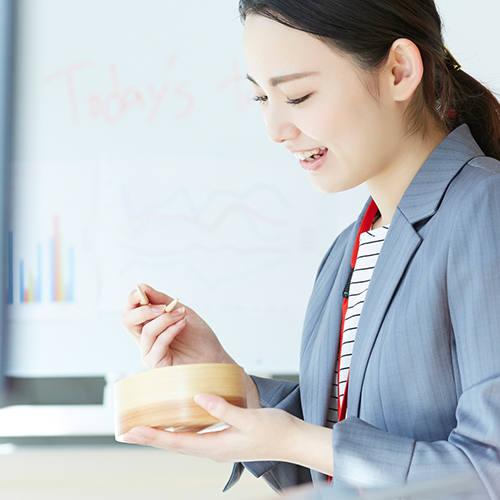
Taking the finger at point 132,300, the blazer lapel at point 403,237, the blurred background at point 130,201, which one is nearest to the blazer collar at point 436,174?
the blazer lapel at point 403,237

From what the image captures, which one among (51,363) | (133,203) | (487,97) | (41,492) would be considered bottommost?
(41,492)

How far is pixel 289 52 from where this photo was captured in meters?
0.78

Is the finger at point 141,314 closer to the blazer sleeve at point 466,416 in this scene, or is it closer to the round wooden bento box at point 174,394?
the round wooden bento box at point 174,394

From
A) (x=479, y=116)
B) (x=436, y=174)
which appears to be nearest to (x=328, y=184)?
(x=436, y=174)

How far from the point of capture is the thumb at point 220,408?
0.65 m

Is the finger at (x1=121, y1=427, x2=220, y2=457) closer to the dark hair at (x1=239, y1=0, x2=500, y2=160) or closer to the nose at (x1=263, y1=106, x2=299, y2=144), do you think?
the nose at (x1=263, y1=106, x2=299, y2=144)

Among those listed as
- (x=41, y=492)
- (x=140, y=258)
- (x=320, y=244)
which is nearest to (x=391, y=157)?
(x=320, y=244)

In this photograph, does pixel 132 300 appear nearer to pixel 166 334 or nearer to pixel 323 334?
pixel 166 334

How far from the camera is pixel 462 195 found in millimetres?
723

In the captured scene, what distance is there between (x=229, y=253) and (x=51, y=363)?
57 cm

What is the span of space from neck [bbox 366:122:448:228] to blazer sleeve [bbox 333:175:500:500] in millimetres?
198

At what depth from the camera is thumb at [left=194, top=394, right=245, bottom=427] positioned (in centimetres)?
65

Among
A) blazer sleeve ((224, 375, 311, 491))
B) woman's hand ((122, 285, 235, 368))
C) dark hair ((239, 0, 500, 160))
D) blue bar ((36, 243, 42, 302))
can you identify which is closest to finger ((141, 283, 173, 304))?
woman's hand ((122, 285, 235, 368))

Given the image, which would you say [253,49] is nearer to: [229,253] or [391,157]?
[391,157]
